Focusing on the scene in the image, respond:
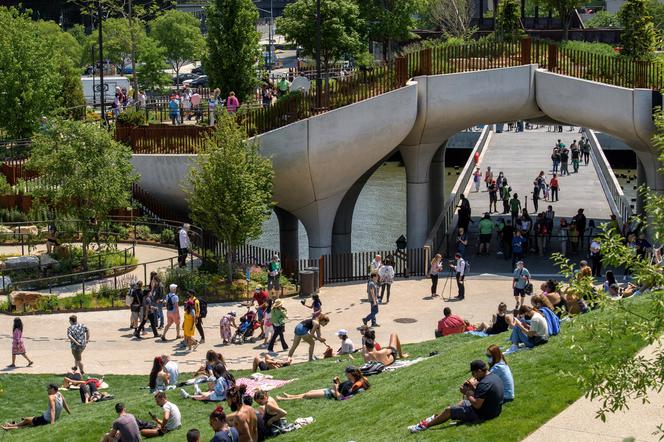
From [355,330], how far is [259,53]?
16763 mm

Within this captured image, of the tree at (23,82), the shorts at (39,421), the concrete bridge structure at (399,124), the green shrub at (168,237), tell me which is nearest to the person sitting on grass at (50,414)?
the shorts at (39,421)

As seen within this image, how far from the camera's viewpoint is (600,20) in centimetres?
9744

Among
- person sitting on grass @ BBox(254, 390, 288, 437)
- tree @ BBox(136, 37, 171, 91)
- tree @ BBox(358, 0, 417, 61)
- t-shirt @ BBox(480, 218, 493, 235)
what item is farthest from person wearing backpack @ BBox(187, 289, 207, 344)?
tree @ BBox(136, 37, 171, 91)

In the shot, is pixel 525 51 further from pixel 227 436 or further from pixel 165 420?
pixel 227 436

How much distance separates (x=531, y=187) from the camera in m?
57.2

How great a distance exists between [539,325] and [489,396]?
4.12 meters

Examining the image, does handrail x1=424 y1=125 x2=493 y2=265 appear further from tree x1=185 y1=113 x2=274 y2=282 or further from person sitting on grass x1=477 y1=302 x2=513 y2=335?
person sitting on grass x1=477 y1=302 x2=513 y2=335

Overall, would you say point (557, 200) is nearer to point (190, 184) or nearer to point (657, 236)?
point (190, 184)

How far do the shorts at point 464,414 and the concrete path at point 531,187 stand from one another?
1955 centimetres

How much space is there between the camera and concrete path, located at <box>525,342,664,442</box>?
1812cm

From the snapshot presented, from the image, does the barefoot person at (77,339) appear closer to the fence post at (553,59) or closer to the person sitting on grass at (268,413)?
the person sitting on grass at (268,413)

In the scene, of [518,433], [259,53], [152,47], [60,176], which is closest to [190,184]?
[60,176]

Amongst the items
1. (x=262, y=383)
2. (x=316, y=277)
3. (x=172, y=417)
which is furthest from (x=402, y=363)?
(x=316, y=277)

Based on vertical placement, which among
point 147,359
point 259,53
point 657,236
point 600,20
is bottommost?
point 147,359
